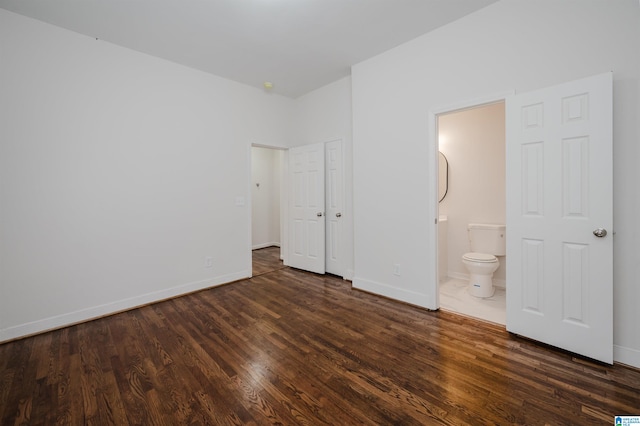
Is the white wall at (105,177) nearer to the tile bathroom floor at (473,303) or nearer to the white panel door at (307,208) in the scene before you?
the white panel door at (307,208)

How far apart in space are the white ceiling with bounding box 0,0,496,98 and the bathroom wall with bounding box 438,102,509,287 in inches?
59.4

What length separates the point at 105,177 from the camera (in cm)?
284

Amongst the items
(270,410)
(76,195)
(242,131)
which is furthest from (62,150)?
(270,410)

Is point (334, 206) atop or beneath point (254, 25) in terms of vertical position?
beneath

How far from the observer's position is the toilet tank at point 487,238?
335cm

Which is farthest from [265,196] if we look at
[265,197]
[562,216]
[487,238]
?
[562,216]

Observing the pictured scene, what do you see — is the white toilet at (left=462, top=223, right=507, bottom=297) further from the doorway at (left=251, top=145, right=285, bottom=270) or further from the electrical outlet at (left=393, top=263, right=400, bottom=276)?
the doorway at (left=251, top=145, right=285, bottom=270)

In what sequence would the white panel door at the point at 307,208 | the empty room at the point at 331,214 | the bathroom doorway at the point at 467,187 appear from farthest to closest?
the white panel door at the point at 307,208 → the bathroom doorway at the point at 467,187 → the empty room at the point at 331,214

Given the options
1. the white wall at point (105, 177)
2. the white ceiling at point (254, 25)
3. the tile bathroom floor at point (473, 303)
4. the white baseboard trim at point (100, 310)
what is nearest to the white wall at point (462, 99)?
the white ceiling at point (254, 25)

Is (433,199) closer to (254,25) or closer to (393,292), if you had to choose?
(393,292)

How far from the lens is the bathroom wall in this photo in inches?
138

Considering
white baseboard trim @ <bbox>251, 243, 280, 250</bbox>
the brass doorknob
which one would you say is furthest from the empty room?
white baseboard trim @ <bbox>251, 243, 280, 250</bbox>

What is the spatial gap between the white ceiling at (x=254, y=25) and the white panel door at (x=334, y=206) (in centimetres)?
122

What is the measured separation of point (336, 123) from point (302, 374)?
3.30 m
